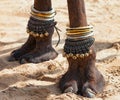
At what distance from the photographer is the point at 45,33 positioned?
289cm

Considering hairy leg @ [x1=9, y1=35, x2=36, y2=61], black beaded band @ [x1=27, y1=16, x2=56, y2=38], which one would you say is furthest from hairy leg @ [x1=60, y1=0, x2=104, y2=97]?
hairy leg @ [x1=9, y1=35, x2=36, y2=61]

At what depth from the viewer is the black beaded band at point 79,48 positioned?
2.43 meters

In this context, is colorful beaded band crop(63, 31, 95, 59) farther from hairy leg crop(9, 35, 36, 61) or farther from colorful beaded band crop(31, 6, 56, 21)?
hairy leg crop(9, 35, 36, 61)

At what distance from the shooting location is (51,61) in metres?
2.95

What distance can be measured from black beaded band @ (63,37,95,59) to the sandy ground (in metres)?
0.24

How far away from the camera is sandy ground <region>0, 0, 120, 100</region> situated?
8.30 ft

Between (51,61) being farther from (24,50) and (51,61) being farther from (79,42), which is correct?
(79,42)

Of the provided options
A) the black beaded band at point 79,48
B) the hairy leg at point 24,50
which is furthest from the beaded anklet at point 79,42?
the hairy leg at point 24,50

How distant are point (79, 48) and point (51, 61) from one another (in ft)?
1.79

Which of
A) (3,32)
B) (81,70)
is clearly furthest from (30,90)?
(3,32)

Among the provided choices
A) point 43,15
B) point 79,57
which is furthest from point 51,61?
point 79,57

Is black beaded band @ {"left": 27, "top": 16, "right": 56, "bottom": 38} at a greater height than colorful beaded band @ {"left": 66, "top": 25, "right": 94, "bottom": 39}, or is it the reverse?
colorful beaded band @ {"left": 66, "top": 25, "right": 94, "bottom": 39}

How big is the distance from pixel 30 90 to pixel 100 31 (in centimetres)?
122

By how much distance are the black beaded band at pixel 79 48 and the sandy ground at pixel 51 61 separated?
0.24 metres
